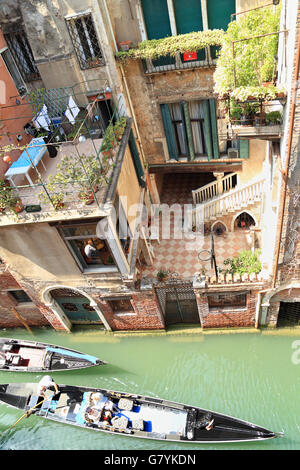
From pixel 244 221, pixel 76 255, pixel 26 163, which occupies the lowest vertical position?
pixel 244 221

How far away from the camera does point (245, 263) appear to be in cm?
1398

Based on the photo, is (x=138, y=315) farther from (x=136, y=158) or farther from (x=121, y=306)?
(x=136, y=158)

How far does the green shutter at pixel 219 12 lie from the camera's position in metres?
11.7

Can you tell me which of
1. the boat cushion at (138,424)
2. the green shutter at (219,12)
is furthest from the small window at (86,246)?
the green shutter at (219,12)

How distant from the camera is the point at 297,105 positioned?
860 cm

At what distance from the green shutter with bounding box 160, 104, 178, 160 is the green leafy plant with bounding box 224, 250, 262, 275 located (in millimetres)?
5366

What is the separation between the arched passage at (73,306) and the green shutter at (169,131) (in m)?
7.40

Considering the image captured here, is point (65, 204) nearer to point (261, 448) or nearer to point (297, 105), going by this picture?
point (297, 105)

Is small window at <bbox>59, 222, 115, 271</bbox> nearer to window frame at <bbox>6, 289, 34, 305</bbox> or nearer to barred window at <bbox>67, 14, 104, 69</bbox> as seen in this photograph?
window frame at <bbox>6, 289, 34, 305</bbox>

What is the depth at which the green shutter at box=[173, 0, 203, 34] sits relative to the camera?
11969 millimetres

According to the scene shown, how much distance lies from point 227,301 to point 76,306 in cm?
683

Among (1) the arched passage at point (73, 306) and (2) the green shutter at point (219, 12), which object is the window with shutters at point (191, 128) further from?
(1) the arched passage at point (73, 306)

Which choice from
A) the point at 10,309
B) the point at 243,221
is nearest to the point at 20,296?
the point at 10,309

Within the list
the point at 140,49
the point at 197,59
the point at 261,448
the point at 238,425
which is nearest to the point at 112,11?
the point at 140,49
